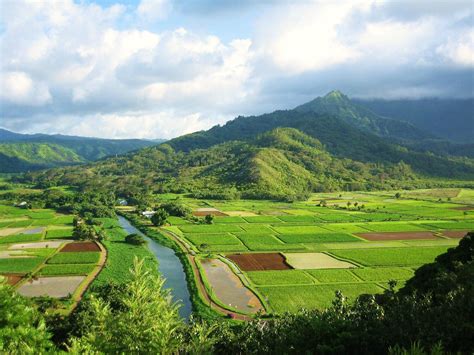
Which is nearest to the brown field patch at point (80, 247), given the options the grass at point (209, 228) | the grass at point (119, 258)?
the grass at point (119, 258)

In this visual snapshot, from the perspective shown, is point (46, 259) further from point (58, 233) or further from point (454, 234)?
point (454, 234)

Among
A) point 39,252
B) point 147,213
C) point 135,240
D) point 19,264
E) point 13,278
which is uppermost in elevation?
point 147,213

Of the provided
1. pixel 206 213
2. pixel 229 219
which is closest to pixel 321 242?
pixel 229 219

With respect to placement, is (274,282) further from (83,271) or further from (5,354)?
(5,354)

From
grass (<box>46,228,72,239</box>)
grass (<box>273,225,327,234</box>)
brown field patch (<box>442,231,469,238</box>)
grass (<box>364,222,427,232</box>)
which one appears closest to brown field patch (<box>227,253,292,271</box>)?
grass (<box>273,225,327,234</box>)

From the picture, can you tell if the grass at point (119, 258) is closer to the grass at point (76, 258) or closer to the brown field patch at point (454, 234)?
the grass at point (76, 258)
